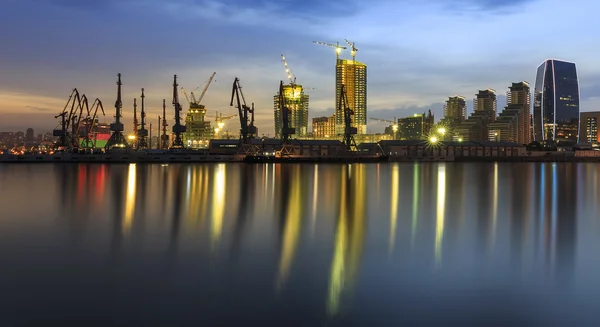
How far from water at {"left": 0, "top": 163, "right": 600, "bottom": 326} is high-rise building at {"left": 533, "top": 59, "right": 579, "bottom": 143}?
165 m

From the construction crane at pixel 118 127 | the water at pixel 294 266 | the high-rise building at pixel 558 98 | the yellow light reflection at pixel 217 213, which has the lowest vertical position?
the water at pixel 294 266

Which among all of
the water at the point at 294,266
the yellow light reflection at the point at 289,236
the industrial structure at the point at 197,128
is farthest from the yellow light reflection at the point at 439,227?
the industrial structure at the point at 197,128

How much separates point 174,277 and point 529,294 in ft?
17.8

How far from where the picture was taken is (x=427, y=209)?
16750 mm

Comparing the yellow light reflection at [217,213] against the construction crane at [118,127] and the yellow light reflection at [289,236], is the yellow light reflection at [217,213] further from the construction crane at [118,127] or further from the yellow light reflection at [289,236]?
the construction crane at [118,127]

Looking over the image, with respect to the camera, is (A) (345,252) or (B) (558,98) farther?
(B) (558,98)

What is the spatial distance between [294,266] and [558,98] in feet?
590

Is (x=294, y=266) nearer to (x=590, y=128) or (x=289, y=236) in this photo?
(x=289, y=236)

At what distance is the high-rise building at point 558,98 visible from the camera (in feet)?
520

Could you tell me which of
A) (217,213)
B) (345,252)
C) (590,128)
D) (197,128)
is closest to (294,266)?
(345,252)

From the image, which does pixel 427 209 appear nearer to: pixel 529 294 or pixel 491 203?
pixel 491 203

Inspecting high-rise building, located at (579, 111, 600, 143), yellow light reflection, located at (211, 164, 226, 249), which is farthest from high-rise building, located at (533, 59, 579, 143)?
yellow light reflection, located at (211, 164, 226, 249)

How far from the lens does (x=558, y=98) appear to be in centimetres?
16188

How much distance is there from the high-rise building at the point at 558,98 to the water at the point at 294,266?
164702 mm
